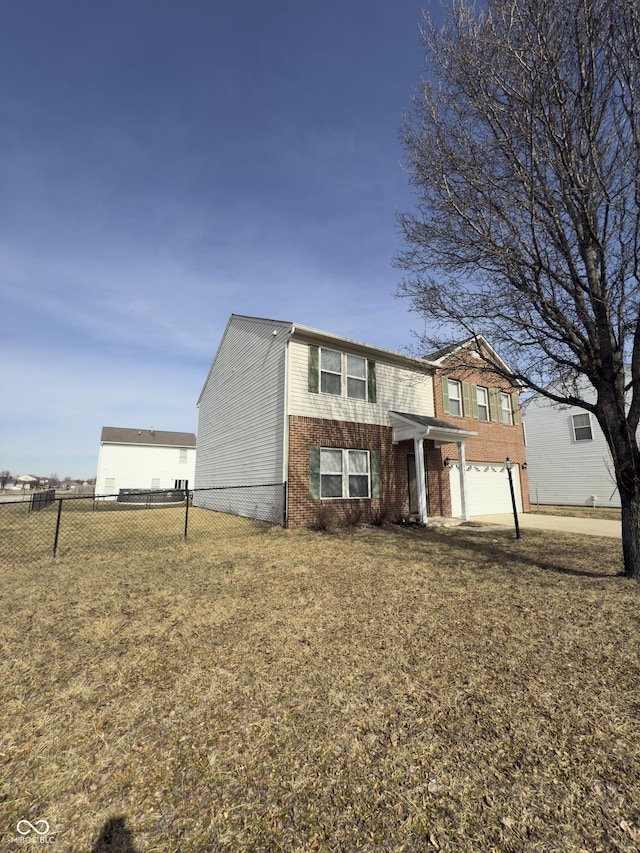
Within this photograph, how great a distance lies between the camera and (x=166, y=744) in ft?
8.39

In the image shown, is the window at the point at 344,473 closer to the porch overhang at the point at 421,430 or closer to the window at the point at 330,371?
the porch overhang at the point at 421,430

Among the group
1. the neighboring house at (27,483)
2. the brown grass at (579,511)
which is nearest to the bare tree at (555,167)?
the brown grass at (579,511)

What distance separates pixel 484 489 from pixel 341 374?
27.8 feet

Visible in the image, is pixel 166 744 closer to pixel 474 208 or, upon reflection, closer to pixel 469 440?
pixel 474 208

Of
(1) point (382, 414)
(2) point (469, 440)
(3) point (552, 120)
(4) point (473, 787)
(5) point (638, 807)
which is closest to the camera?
(5) point (638, 807)

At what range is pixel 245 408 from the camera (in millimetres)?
14695

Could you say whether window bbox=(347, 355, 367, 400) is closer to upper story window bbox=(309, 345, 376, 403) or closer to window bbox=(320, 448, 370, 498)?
upper story window bbox=(309, 345, 376, 403)

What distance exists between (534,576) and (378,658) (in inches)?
165

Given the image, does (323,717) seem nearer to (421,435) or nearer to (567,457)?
(421,435)

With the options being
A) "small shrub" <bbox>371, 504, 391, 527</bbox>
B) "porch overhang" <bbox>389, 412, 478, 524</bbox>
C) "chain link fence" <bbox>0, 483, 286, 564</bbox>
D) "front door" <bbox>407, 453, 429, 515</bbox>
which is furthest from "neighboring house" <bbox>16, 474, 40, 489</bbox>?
"porch overhang" <bbox>389, 412, 478, 524</bbox>

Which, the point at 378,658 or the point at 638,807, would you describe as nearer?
the point at 638,807

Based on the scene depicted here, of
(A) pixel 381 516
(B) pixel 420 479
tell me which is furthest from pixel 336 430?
(B) pixel 420 479

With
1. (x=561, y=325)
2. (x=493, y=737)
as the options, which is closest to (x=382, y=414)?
(x=561, y=325)

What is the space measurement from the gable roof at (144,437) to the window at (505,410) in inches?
1101
